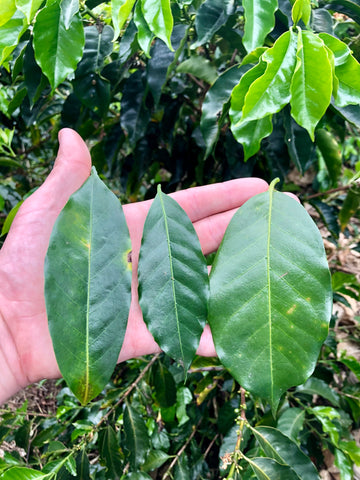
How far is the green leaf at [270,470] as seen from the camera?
2.09 feet

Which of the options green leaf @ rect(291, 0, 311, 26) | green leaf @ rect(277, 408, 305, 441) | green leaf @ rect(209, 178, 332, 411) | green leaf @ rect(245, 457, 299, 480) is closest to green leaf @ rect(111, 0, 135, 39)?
green leaf @ rect(291, 0, 311, 26)

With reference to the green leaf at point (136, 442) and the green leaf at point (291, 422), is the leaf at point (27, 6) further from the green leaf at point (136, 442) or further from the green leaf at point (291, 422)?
the green leaf at point (291, 422)

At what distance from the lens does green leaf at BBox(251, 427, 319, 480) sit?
0.74 m

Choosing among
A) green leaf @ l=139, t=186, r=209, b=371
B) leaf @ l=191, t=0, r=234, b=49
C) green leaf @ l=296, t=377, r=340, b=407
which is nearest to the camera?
green leaf @ l=139, t=186, r=209, b=371

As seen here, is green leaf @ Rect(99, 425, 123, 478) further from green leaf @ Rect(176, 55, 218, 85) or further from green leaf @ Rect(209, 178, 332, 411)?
green leaf @ Rect(176, 55, 218, 85)

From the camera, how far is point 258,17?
0.55 metres

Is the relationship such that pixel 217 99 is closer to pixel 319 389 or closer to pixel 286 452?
pixel 286 452

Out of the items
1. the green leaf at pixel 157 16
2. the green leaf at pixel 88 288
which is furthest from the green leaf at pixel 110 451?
the green leaf at pixel 157 16

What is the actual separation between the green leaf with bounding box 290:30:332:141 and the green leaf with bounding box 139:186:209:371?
0.27m

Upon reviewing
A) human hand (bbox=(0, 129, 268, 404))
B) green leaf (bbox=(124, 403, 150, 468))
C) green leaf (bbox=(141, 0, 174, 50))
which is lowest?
green leaf (bbox=(124, 403, 150, 468))

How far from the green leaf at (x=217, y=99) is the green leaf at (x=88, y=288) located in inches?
14.6

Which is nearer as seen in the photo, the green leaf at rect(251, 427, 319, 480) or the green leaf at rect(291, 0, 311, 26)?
the green leaf at rect(291, 0, 311, 26)

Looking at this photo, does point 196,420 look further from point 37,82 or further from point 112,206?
point 37,82

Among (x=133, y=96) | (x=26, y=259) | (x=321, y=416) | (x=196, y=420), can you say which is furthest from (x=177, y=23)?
(x=196, y=420)
